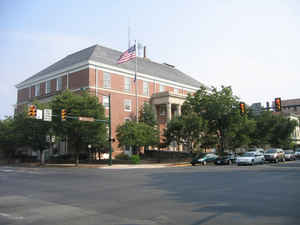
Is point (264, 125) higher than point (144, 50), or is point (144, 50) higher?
point (144, 50)

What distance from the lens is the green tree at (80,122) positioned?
35.4m

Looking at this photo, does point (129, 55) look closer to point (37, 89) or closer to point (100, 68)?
point (100, 68)

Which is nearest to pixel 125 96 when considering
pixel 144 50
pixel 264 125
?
pixel 144 50

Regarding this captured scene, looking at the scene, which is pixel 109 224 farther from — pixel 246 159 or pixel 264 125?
pixel 264 125

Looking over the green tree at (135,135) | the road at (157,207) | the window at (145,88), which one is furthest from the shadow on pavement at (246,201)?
the window at (145,88)

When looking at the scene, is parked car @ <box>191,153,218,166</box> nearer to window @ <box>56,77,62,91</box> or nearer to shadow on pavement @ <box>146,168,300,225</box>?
shadow on pavement @ <box>146,168,300,225</box>

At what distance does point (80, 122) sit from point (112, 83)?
1451 cm

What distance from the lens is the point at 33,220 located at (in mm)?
7750

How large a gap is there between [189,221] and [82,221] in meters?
2.75

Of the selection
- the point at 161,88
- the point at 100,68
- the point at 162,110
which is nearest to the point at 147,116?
the point at 162,110

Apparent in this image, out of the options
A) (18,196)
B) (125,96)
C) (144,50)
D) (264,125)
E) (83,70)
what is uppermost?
(144,50)

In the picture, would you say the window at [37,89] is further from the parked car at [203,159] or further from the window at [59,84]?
the parked car at [203,159]

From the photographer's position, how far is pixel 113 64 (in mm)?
48406

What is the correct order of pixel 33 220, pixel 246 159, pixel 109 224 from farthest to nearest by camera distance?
pixel 246 159
pixel 33 220
pixel 109 224
